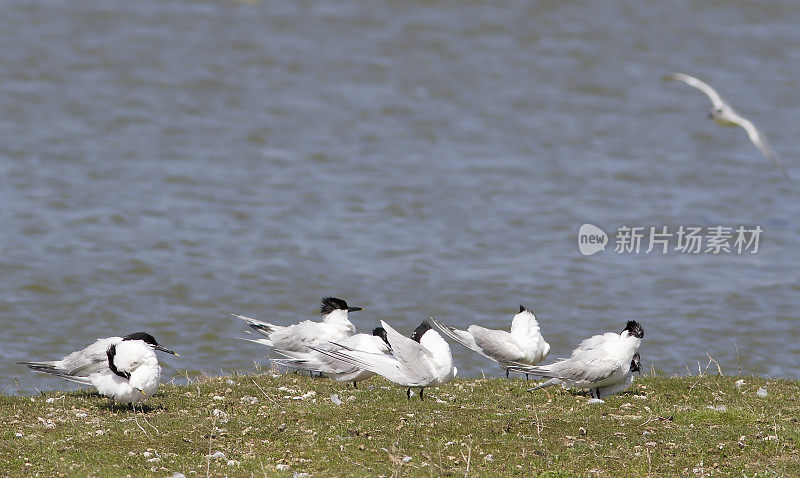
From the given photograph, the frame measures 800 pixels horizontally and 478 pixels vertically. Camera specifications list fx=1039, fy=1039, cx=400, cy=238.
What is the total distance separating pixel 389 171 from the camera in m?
23.8

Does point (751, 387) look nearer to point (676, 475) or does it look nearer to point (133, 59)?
point (676, 475)

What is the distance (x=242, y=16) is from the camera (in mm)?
33281

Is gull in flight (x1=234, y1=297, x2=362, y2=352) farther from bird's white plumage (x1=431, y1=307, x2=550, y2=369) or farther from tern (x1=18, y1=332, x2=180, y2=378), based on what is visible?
tern (x1=18, y1=332, x2=180, y2=378)

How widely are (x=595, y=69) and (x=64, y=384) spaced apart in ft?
69.8

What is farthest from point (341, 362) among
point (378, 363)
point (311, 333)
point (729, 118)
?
point (729, 118)

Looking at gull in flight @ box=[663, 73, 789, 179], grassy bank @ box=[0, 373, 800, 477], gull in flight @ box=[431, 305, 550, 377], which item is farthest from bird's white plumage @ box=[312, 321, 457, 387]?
gull in flight @ box=[663, 73, 789, 179]

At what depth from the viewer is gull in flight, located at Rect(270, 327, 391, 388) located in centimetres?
1052

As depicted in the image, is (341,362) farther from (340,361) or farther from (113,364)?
(113,364)

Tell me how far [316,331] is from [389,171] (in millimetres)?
12208

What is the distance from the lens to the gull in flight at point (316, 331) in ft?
38.6

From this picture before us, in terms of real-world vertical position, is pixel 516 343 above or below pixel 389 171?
below

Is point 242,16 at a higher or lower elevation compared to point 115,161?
higher

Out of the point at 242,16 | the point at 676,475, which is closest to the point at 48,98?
the point at 242,16

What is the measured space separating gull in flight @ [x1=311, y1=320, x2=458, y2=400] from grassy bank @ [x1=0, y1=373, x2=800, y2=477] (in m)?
0.28
